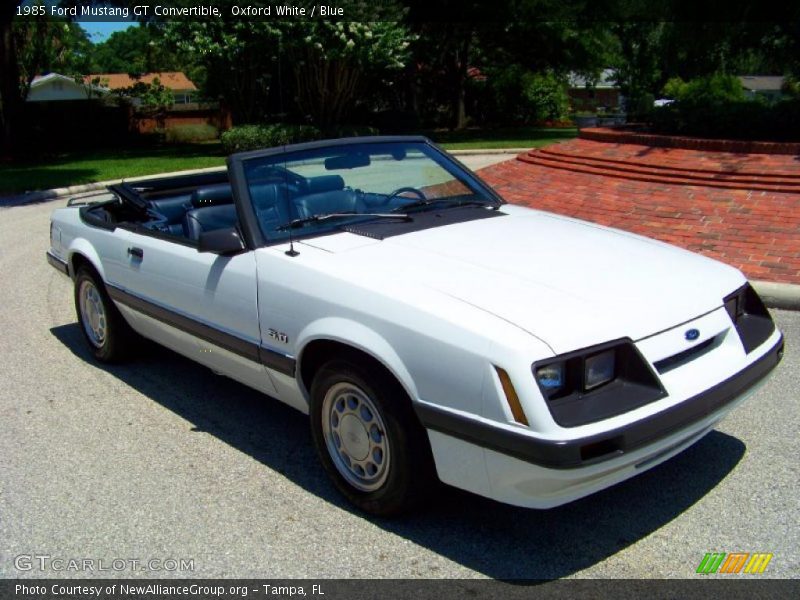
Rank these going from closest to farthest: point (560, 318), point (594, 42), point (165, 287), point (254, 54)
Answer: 1. point (560, 318)
2. point (165, 287)
3. point (254, 54)
4. point (594, 42)

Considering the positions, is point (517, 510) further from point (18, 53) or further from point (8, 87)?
point (18, 53)

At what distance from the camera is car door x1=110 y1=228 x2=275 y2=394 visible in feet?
12.9

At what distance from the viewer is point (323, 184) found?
438cm

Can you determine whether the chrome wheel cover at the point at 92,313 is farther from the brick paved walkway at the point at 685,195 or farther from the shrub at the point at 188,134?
the shrub at the point at 188,134

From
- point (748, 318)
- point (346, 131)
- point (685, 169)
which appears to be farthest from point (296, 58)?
point (748, 318)

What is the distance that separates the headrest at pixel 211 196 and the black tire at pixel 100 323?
2.87ft

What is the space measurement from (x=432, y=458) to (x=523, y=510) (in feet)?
2.02

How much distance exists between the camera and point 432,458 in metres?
3.26

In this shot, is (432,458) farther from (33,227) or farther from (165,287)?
(33,227)

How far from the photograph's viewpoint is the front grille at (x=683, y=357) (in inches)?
122

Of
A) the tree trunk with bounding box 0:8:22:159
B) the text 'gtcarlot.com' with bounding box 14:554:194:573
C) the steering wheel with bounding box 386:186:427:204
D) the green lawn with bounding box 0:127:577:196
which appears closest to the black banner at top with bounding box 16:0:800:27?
the tree trunk with bounding box 0:8:22:159

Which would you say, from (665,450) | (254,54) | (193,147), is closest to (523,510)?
(665,450)

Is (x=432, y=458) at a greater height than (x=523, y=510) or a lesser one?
greater

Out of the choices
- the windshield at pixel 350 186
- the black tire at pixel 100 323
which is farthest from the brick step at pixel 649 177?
the black tire at pixel 100 323
